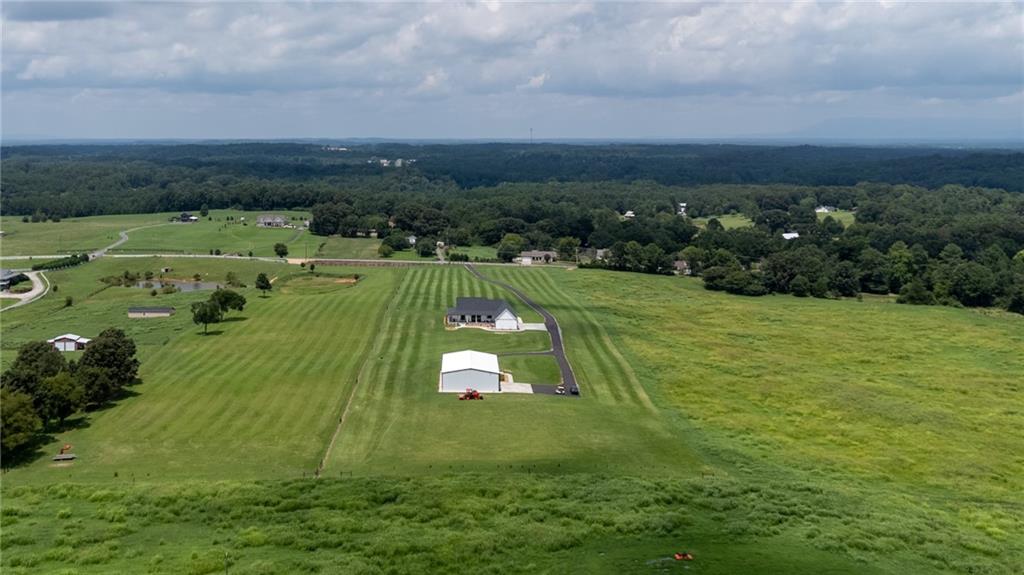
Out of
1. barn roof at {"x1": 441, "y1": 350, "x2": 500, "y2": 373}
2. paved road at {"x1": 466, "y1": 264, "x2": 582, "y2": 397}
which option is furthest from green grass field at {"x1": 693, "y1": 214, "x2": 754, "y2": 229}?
barn roof at {"x1": 441, "y1": 350, "x2": 500, "y2": 373}

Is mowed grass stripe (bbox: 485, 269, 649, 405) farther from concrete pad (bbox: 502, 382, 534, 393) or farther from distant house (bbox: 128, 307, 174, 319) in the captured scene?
distant house (bbox: 128, 307, 174, 319)

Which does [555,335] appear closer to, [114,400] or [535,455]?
[535,455]

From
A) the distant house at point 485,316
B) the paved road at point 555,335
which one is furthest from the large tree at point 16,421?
the distant house at point 485,316

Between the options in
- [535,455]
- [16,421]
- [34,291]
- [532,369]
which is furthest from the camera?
[34,291]

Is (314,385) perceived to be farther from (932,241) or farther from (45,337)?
(932,241)

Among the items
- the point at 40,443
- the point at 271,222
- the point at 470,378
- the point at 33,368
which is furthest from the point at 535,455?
the point at 271,222
